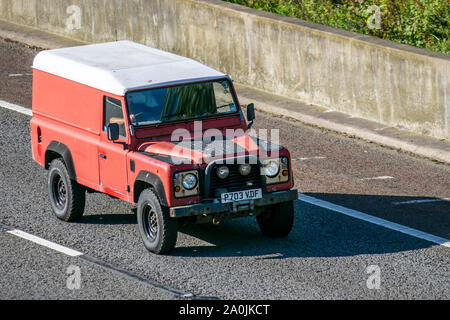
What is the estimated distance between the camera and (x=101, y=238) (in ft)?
39.9

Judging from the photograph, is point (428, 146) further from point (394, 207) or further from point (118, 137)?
point (118, 137)

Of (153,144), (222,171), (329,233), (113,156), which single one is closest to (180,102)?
(153,144)

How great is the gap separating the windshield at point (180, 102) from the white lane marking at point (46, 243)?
1.72m

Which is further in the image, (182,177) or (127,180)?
(127,180)

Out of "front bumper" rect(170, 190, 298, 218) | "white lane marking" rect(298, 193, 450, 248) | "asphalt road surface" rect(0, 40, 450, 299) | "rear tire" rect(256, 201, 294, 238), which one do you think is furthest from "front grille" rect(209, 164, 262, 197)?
"white lane marking" rect(298, 193, 450, 248)

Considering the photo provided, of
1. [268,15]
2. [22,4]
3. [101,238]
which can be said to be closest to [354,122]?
[268,15]

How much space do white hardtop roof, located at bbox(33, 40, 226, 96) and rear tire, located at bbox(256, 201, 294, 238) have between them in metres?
1.88

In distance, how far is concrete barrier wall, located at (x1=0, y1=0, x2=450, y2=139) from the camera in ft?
52.2

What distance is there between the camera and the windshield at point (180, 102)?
1184cm

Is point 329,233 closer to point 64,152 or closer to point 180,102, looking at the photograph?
point 180,102

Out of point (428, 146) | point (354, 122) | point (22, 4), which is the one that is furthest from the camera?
point (22, 4)

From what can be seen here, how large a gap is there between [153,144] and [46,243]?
6.00ft

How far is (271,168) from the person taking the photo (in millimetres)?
11406

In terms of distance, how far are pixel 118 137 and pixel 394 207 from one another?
13.3 feet
